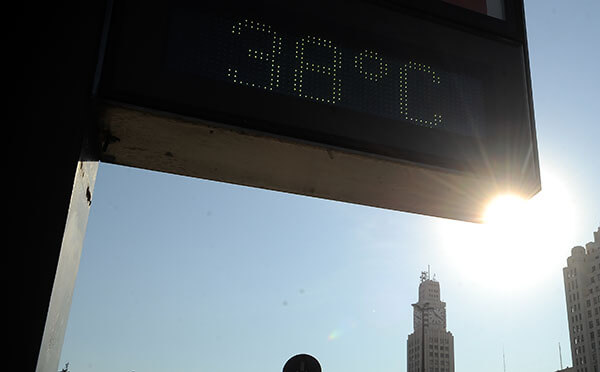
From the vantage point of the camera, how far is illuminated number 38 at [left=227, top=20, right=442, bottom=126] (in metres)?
2.66

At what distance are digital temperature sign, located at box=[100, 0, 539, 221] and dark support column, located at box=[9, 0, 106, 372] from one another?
0.45 ft

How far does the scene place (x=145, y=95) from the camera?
2.40m

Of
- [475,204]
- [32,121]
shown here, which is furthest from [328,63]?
[32,121]

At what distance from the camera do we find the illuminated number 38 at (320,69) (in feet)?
8.73

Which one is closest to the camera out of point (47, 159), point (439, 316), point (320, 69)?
point (47, 159)

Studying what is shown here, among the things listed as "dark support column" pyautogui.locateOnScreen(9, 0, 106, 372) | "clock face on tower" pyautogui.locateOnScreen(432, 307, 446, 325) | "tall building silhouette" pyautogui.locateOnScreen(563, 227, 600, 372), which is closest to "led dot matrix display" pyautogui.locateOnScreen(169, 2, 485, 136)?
"dark support column" pyautogui.locateOnScreen(9, 0, 106, 372)

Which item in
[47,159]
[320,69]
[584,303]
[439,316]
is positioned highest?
[439,316]

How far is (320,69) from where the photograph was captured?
109 inches

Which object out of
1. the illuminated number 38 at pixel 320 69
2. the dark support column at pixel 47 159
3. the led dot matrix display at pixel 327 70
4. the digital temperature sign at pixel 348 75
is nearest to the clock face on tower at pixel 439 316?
the digital temperature sign at pixel 348 75

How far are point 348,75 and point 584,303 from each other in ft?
306

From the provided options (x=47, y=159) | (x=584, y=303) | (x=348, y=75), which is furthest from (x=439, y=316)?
(x=47, y=159)

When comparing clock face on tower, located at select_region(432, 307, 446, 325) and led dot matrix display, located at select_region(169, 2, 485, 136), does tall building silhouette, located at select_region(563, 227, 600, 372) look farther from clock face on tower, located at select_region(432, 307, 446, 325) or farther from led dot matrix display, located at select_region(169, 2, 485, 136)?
led dot matrix display, located at select_region(169, 2, 485, 136)

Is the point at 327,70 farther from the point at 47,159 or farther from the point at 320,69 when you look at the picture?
the point at 47,159

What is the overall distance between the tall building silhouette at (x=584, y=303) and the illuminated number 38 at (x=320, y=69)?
285 ft
